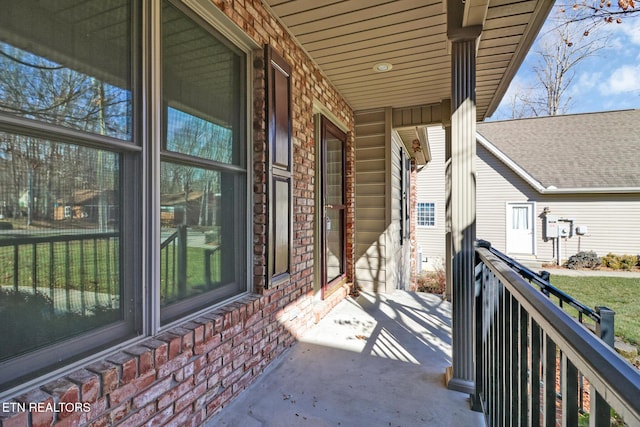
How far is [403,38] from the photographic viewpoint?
2783 mm

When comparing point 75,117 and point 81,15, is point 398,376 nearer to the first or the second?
point 75,117

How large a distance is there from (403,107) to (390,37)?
1.98 meters

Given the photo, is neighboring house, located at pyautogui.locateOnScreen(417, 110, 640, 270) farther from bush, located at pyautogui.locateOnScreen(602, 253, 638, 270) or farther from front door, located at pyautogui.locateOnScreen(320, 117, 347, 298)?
front door, located at pyautogui.locateOnScreen(320, 117, 347, 298)

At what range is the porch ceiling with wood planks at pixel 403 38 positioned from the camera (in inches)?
92.8

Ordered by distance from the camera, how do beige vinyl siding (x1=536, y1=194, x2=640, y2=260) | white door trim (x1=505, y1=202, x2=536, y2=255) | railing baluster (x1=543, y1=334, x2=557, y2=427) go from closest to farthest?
railing baluster (x1=543, y1=334, x2=557, y2=427) < beige vinyl siding (x1=536, y1=194, x2=640, y2=260) < white door trim (x1=505, y1=202, x2=536, y2=255)

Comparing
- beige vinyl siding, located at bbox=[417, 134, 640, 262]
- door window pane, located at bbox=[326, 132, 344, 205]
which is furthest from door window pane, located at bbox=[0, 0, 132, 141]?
beige vinyl siding, located at bbox=[417, 134, 640, 262]

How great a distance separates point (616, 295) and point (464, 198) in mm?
6834

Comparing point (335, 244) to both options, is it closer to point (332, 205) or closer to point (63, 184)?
point (332, 205)

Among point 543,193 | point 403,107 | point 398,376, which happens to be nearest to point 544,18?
point 403,107

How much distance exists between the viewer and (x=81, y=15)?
1312 mm

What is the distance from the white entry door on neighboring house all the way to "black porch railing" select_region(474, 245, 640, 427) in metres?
11.2

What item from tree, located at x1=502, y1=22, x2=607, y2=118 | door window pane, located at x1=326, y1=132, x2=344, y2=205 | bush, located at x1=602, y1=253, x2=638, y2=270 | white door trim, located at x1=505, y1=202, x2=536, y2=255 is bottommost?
bush, located at x1=602, y1=253, x2=638, y2=270

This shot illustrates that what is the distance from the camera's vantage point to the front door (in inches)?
149

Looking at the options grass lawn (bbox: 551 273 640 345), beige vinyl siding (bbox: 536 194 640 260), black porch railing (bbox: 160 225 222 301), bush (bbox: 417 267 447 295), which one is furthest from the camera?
beige vinyl siding (bbox: 536 194 640 260)
